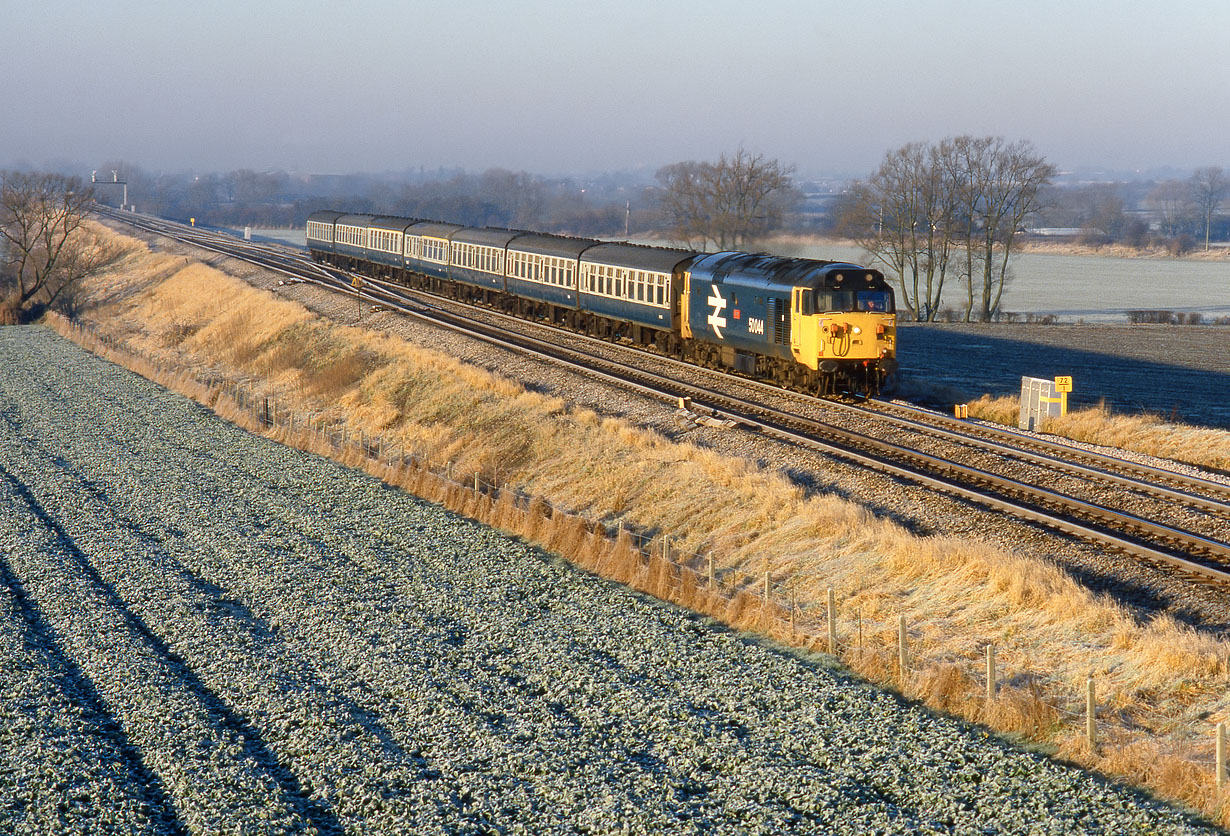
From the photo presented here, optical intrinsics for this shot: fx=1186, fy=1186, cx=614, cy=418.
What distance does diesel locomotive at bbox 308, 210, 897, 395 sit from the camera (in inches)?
1086

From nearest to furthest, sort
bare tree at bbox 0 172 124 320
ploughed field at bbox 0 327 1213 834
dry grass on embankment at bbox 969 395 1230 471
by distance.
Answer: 1. ploughed field at bbox 0 327 1213 834
2. dry grass on embankment at bbox 969 395 1230 471
3. bare tree at bbox 0 172 124 320

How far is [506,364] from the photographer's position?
3659 centimetres

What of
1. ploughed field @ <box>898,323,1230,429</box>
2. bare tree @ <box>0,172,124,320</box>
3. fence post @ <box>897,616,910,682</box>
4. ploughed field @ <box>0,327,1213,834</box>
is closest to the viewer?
ploughed field @ <box>0,327,1213,834</box>

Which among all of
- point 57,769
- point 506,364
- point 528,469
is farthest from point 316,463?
point 57,769

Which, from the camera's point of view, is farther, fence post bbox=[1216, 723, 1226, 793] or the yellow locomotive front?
the yellow locomotive front

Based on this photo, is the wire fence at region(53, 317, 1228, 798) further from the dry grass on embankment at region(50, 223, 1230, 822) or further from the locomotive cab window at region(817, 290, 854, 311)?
the locomotive cab window at region(817, 290, 854, 311)

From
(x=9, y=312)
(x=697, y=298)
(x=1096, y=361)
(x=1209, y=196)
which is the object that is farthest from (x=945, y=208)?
(x=1209, y=196)

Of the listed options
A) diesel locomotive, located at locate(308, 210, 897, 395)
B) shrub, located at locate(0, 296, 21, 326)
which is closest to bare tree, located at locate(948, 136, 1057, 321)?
diesel locomotive, located at locate(308, 210, 897, 395)

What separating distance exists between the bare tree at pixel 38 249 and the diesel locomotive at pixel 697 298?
23946 millimetres

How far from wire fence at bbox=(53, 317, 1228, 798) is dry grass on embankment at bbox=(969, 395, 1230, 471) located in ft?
32.2

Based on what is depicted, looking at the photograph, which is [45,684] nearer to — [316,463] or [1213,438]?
[316,463]

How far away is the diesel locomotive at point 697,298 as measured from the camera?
27.6 m

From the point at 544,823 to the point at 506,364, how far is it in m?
26.8

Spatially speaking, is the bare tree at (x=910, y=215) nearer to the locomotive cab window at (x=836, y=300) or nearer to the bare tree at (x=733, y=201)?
the bare tree at (x=733, y=201)
